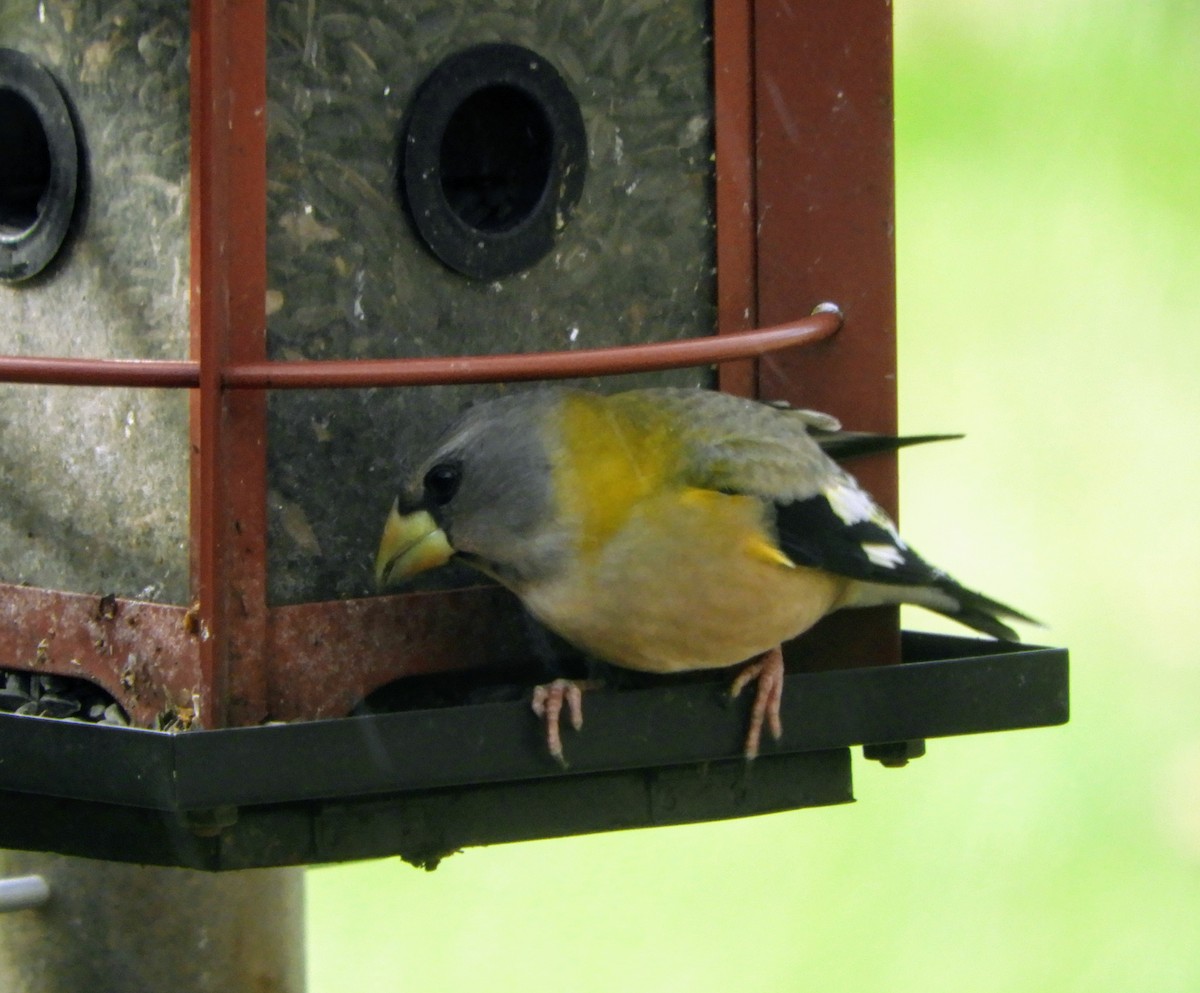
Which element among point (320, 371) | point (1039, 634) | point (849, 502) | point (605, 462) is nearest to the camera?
point (320, 371)

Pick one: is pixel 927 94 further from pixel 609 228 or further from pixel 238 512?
pixel 238 512

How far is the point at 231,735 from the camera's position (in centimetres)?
298

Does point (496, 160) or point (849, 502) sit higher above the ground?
point (496, 160)

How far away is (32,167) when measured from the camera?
376cm

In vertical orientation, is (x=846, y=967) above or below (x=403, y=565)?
below

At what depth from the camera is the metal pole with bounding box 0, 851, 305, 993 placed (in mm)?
A: 3842

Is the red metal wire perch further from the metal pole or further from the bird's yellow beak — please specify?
the metal pole

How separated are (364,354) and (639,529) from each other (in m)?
0.49

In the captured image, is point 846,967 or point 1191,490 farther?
point 1191,490

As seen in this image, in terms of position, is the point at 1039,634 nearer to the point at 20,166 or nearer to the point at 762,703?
the point at 762,703

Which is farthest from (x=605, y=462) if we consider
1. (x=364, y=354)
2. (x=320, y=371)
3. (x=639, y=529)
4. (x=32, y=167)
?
(x=32, y=167)

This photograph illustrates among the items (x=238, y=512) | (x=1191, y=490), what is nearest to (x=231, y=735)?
(x=238, y=512)

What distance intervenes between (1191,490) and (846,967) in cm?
208

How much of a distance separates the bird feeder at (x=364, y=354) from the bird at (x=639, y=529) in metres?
0.10
